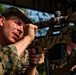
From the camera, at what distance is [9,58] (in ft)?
5.74

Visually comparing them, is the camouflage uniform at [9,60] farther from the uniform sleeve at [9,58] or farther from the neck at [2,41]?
the neck at [2,41]

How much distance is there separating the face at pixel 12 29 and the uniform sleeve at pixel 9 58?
0.43 ft

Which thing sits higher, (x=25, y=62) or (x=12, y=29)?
(x=12, y=29)

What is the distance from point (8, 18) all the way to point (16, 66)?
401mm

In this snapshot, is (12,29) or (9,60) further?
(12,29)

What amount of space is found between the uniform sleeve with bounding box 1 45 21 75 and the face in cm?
13

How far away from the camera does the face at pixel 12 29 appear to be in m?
1.90

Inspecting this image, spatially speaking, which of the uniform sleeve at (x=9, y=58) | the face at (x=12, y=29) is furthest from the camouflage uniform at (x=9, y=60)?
the face at (x=12, y=29)

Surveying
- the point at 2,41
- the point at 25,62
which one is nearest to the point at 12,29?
the point at 2,41

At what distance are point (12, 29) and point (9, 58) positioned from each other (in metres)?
0.25

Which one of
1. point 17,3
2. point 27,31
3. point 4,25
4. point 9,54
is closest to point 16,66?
point 9,54

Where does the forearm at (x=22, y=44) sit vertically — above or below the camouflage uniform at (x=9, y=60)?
above

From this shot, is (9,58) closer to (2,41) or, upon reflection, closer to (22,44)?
(22,44)

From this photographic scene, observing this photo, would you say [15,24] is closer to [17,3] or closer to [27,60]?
[27,60]
